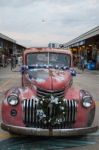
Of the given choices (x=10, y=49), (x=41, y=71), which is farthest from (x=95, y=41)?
(x=41, y=71)

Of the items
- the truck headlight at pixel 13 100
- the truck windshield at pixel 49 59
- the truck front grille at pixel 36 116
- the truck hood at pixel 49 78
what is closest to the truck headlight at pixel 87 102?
the truck front grille at pixel 36 116

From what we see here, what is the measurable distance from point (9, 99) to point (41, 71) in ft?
5.68

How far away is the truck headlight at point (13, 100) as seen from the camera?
7406mm

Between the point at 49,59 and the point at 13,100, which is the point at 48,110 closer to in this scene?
the point at 13,100

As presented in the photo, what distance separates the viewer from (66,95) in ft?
25.1

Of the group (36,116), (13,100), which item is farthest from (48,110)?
(13,100)

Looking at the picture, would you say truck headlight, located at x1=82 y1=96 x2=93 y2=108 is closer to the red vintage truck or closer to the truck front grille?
the red vintage truck

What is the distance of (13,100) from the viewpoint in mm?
7449

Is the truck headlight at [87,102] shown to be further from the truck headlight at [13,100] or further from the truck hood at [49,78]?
the truck headlight at [13,100]

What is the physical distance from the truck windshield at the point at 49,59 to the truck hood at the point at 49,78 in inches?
37.6

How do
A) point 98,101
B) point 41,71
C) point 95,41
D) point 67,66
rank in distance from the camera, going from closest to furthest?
point 41,71
point 67,66
point 98,101
point 95,41

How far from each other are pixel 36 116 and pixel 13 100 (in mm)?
555

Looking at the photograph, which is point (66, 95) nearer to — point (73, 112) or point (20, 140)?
point (73, 112)

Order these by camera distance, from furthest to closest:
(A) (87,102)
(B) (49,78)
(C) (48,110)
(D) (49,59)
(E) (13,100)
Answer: (D) (49,59), (B) (49,78), (A) (87,102), (E) (13,100), (C) (48,110)
